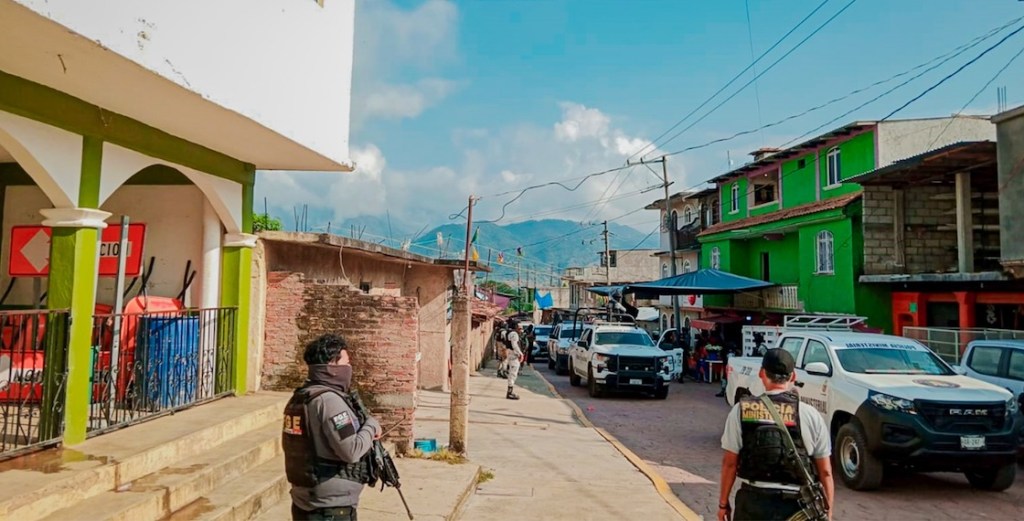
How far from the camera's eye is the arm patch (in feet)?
12.1

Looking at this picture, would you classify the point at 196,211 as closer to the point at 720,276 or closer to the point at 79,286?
the point at 79,286

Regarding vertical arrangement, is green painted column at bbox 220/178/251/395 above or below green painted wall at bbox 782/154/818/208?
below

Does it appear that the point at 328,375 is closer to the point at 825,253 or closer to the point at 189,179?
the point at 189,179

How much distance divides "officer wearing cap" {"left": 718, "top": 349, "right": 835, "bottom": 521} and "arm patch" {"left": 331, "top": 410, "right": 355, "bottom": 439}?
88.4 inches

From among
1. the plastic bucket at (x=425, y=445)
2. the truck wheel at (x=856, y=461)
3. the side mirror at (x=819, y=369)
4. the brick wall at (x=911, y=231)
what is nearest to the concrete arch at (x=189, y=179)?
the plastic bucket at (x=425, y=445)

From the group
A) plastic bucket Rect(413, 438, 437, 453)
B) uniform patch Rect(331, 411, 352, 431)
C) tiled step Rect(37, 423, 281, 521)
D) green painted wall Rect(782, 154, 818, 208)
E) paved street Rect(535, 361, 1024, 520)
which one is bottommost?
paved street Rect(535, 361, 1024, 520)

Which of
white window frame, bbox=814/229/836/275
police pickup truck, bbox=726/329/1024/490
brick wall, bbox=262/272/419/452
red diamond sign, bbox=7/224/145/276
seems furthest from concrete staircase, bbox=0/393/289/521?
white window frame, bbox=814/229/836/275

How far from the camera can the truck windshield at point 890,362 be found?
855 cm

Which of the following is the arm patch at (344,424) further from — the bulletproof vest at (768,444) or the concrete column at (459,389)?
the concrete column at (459,389)

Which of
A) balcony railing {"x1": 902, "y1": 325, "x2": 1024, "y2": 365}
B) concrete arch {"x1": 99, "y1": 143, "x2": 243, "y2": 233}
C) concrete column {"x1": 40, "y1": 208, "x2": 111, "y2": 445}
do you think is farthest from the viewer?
balcony railing {"x1": 902, "y1": 325, "x2": 1024, "y2": 365}

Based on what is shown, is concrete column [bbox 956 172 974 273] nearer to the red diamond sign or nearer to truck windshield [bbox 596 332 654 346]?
truck windshield [bbox 596 332 654 346]

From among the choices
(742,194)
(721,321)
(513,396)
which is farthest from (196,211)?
(742,194)

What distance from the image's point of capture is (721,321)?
86.2 feet

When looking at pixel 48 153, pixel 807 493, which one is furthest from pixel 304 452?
pixel 48 153
